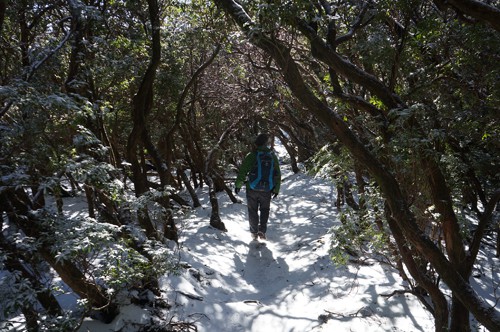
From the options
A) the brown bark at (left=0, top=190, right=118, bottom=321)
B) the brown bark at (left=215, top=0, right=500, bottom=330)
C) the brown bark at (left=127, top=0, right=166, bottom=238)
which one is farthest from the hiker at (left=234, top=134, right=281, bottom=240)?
the brown bark at (left=0, top=190, right=118, bottom=321)

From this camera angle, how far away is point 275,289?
18.8 feet

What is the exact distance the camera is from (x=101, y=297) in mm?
3711

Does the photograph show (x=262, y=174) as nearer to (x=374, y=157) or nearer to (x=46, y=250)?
(x=374, y=157)

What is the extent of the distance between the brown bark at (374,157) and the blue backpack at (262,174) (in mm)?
3605

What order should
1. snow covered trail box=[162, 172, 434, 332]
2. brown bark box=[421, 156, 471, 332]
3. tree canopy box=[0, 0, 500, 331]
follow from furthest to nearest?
1. snow covered trail box=[162, 172, 434, 332]
2. brown bark box=[421, 156, 471, 332]
3. tree canopy box=[0, 0, 500, 331]

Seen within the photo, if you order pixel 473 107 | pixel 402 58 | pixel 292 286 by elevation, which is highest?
pixel 402 58

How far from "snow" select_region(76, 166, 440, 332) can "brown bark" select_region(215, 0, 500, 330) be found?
1.38 metres

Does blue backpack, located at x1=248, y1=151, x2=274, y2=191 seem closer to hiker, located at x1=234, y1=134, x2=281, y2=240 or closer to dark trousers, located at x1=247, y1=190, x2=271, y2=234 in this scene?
hiker, located at x1=234, y1=134, x2=281, y2=240

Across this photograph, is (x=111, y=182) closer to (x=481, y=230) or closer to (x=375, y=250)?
(x=375, y=250)

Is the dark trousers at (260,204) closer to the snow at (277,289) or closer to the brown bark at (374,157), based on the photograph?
the snow at (277,289)

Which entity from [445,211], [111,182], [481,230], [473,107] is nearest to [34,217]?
[111,182]

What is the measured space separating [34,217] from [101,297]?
3.67 ft

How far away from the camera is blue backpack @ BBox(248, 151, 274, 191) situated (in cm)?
743

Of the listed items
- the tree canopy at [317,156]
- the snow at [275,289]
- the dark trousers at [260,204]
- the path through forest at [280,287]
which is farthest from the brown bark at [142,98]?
the dark trousers at [260,204]
